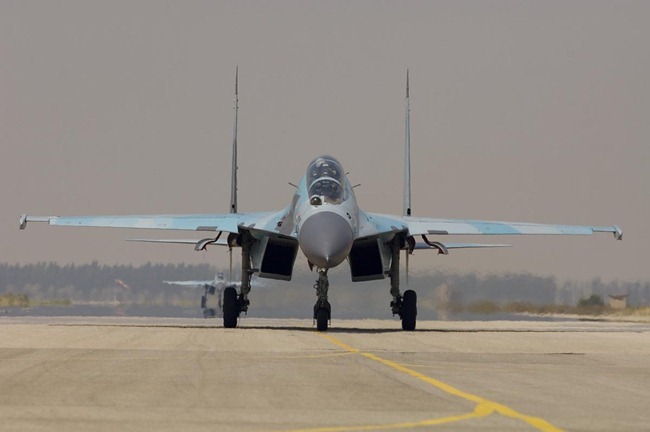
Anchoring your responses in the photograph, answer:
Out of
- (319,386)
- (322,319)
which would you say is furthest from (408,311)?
(319,386)

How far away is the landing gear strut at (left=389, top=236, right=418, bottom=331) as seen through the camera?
94.6ft

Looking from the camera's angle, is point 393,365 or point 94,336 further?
point 94,336

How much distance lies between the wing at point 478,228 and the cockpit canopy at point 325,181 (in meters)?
2.08

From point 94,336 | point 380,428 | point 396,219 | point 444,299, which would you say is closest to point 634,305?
point 444,299

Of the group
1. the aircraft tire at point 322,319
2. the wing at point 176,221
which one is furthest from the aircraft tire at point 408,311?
the wing at point 176,221

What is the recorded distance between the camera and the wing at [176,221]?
29266mm

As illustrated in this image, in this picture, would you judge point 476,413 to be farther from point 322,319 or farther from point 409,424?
point 322,319

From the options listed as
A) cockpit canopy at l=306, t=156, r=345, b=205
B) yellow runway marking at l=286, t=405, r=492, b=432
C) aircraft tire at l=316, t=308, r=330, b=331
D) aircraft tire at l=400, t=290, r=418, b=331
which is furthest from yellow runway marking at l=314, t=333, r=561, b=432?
aircraft tire at l=400, t=290, r=418, b=331

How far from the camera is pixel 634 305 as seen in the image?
2034 inches

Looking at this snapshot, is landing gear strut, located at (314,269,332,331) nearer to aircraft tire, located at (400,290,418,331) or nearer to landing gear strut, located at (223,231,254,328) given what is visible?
aircraft tire, located at (400,290,418,331)

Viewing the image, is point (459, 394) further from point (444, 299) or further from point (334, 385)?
point (444, 299)

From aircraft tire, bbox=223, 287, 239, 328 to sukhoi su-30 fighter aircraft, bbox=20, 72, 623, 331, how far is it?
0.02 meters

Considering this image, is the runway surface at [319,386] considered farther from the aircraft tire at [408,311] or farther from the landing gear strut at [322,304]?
the aircraft tire at [408,311]

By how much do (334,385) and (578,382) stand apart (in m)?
2.56
